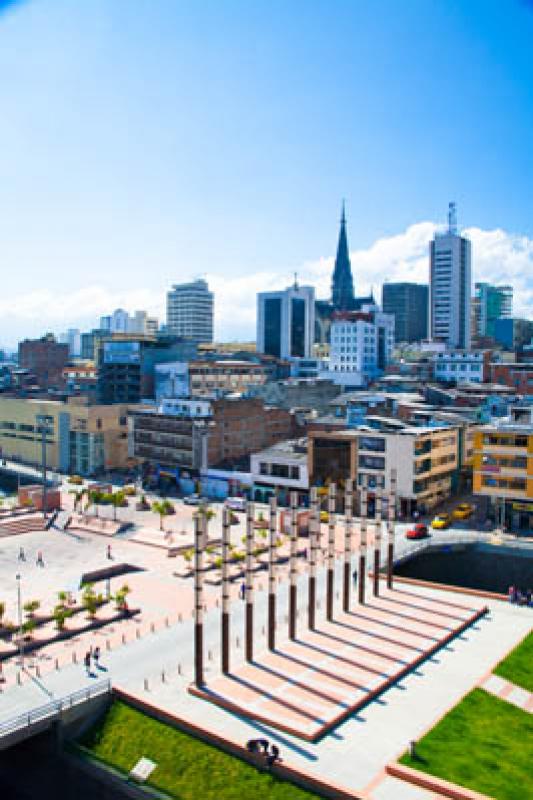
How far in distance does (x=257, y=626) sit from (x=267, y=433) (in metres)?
41.8

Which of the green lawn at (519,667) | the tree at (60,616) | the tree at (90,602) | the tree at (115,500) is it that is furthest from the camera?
the tree at (115,500)

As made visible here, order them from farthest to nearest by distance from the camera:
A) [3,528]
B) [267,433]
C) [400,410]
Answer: [267,433], [400,410], [3,528]

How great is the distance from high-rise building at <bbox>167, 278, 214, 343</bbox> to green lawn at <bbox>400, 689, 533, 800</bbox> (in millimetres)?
149114

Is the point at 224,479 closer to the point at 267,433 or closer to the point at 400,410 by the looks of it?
the point at 267,433

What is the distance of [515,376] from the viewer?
94.4m

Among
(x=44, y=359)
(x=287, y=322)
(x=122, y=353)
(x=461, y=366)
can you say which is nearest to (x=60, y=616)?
(x=122, y=353)

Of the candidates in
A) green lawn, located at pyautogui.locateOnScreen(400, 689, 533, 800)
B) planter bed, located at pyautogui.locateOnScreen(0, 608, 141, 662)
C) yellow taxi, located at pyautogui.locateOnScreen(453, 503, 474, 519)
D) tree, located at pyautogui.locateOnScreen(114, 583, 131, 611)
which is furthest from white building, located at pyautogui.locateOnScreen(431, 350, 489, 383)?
green lawn, located at pyautogui.locateOnScreen(400, 689, 533, 800)

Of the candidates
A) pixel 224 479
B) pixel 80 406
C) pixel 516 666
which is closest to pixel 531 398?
pixel 224 479

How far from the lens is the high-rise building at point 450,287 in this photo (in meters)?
152

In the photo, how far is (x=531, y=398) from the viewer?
80.9 m

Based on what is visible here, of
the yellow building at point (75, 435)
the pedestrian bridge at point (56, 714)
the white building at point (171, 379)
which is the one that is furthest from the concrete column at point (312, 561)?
the white building at point (171, 379)

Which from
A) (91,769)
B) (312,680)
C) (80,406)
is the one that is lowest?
(91,769)

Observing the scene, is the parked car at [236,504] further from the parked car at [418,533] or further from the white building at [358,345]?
the white building at [358,345]

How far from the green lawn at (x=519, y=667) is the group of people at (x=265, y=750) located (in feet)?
36.9
